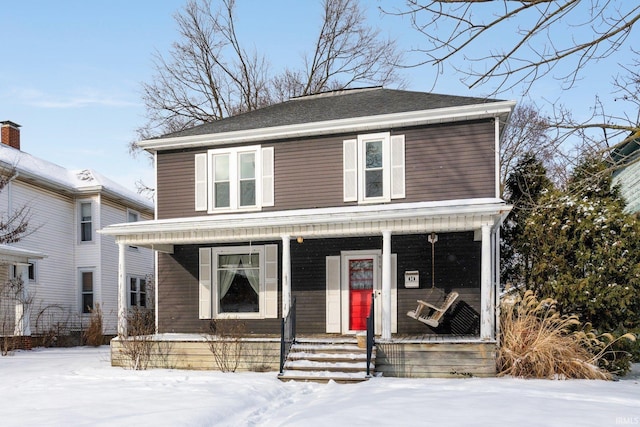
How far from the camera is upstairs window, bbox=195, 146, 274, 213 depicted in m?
12.5

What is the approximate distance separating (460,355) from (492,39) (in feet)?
19.9

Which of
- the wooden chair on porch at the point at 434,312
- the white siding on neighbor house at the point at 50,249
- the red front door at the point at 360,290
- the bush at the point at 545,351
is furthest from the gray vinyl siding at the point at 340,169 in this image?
the white siding on neighbor house at the point at 50,249

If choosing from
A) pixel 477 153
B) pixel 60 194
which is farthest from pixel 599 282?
pixel 60 194

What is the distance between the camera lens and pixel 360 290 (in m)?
11.9

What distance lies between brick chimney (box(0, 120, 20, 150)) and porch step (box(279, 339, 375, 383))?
14.3m

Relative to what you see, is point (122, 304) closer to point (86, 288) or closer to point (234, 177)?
point (234, 177)

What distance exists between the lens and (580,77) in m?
4.77

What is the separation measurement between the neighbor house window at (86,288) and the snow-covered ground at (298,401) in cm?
917

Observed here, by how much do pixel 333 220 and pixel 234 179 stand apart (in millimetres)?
3381

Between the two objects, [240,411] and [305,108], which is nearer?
[240,411]

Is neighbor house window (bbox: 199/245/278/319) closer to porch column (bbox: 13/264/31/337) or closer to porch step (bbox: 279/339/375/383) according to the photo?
porch step (bbox: 279/339/375/383)

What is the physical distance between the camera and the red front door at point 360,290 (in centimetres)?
1180

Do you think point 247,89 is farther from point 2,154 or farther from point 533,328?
point 533,328

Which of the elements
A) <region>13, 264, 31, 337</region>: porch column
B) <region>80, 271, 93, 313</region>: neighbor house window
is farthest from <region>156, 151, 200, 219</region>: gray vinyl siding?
<region>80, 271, 93, 313</region>: neighbor house window
